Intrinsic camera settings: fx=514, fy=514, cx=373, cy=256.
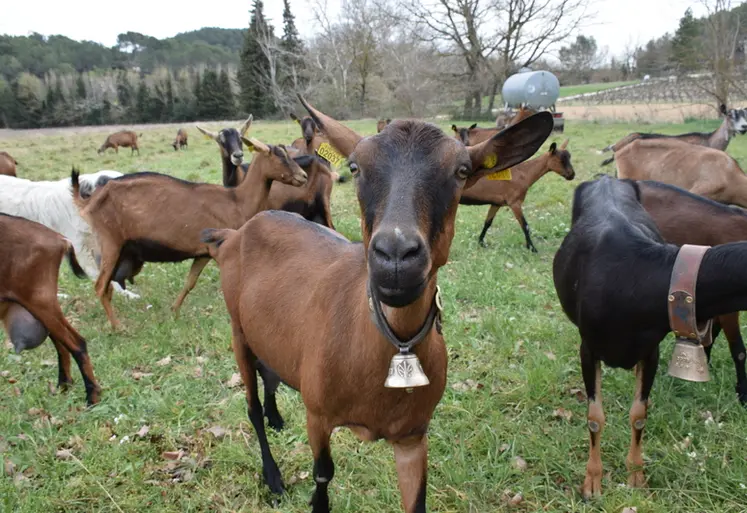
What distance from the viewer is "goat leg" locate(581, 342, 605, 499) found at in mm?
3031

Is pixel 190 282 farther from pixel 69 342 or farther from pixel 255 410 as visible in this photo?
pixel 255 410

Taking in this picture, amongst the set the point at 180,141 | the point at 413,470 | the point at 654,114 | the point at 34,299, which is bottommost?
the point at 413,470

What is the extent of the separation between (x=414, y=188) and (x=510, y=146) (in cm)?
54

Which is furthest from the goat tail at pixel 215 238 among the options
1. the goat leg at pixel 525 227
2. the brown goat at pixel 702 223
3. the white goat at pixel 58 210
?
the goat leg at pixel 525 227

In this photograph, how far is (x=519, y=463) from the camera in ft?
10.8

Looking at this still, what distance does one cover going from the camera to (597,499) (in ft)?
9.71

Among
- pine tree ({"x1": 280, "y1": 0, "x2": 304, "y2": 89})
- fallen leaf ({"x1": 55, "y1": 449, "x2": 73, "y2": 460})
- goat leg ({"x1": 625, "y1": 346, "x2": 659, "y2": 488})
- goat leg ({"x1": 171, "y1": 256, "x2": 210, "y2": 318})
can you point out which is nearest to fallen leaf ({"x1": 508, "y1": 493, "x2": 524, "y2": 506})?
goat leg ({"x1": 625, "y1": 346, "x2": 659, "y2": 488})

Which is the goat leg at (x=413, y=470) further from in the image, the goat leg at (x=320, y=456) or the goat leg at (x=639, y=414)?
the goat leg at (x=639, y=414)

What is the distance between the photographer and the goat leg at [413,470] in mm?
2377

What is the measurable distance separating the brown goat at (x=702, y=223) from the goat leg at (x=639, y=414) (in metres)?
1.29

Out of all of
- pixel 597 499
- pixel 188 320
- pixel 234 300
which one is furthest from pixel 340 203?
pixel 597 499

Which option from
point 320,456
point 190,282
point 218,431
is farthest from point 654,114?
point 320,456

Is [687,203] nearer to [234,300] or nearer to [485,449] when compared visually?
[485,449]

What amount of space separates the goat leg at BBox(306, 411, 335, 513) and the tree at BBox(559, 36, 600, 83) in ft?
201
